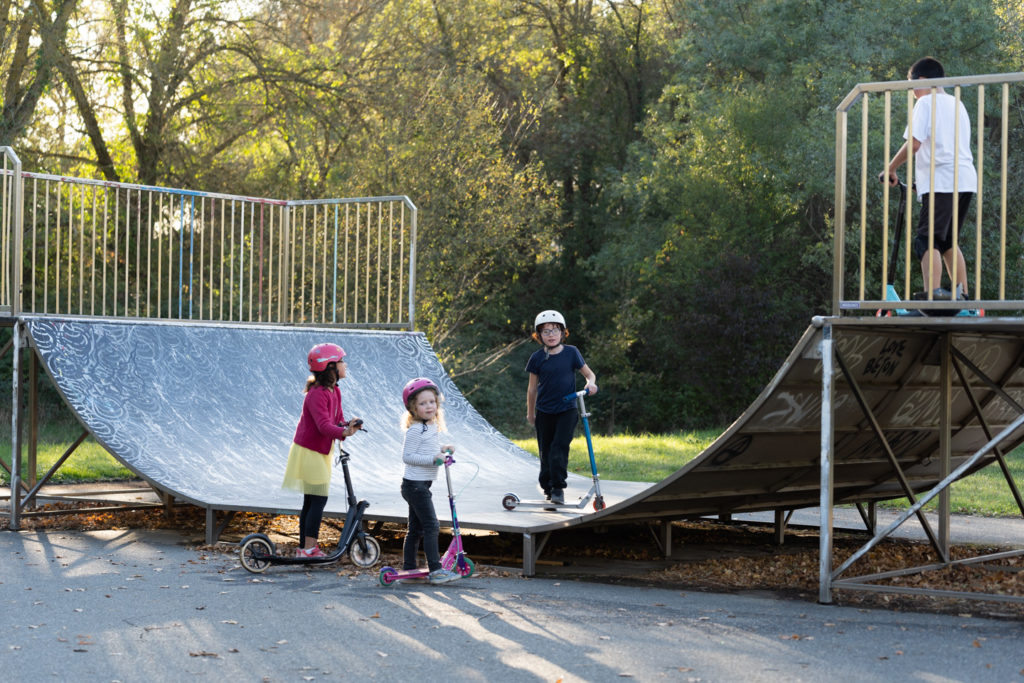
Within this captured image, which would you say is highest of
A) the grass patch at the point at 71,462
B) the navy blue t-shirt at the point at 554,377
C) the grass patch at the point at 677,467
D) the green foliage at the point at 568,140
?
the green foliage at the point at 568,140

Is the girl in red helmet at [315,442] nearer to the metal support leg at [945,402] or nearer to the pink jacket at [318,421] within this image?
the pink jacket at [318,421]

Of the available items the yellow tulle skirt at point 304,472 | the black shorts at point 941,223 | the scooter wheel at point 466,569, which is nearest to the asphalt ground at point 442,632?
the scooter wheel at point 466,569

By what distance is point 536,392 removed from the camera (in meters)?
10.0

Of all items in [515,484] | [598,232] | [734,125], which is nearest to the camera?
[515,484]

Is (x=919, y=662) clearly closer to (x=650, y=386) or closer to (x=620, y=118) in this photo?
(x=650, y=386)

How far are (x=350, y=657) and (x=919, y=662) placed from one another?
2827 mm

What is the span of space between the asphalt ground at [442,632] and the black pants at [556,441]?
1.28 metres

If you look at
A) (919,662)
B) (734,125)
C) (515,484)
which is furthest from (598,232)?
(919,662)

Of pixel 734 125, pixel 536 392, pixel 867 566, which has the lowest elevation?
pixel 867 566

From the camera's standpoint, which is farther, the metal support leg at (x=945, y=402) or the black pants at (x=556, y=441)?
the black pants at (x=556, y=441)

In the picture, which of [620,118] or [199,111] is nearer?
[199,111]

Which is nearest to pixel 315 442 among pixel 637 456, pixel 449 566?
pixel 449 566

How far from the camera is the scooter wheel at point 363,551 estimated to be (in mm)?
8617

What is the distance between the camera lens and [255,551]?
→ 27.6 feet
